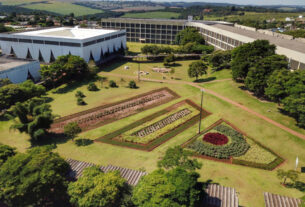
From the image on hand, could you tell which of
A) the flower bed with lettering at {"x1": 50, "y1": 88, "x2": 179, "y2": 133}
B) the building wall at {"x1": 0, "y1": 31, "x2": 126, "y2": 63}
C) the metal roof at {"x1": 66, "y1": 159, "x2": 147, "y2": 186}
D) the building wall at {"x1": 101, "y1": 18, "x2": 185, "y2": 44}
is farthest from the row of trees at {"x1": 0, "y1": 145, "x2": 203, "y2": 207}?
the building wall at {"x1": 101, "y1": 18, "x2": 185, "y2": 44}

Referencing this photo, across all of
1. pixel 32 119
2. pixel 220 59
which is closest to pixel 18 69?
pixel 32 119

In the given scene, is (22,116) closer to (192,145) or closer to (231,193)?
(192,145)

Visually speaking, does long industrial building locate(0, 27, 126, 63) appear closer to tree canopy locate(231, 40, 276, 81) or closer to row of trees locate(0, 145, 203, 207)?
tree canopy locate(231, 40, 276, 81)

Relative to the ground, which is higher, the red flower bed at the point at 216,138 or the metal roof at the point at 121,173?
the metal roof at the point at 121,173

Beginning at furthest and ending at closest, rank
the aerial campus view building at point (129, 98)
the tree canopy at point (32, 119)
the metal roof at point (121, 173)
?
1. the tree canopy at point (32, 119)
2. the aerial campus view building at point (129, 98)
3. the metal roof at point (121, 173)

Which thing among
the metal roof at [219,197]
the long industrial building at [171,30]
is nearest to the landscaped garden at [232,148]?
the metal roof at [219,197]

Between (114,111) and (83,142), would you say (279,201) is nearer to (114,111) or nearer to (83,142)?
(83,142)

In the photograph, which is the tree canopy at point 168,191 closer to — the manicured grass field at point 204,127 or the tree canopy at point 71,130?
the manicured grass field at point 204,127
